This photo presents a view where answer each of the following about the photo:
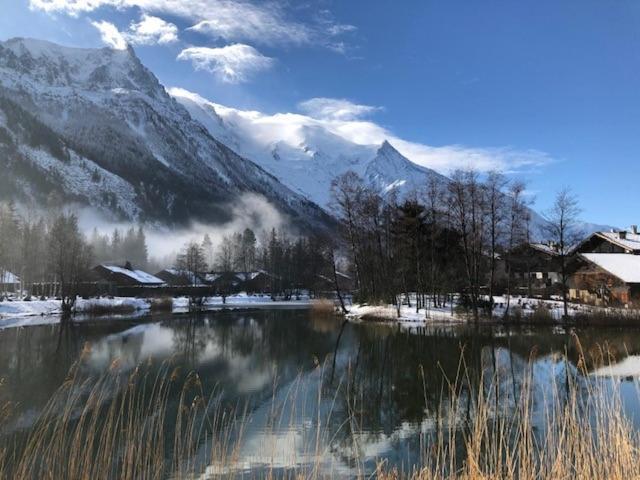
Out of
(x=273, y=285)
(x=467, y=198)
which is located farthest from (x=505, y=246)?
(x=273, y=285)

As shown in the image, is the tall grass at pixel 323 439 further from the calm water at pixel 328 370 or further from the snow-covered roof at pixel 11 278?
the snow-covered roof at pixel 11 278

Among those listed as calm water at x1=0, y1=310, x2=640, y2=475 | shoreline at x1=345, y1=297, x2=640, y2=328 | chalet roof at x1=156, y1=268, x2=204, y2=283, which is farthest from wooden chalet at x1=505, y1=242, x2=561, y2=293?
chalet roof at x1=156, y1=268, x2=204, y2=283

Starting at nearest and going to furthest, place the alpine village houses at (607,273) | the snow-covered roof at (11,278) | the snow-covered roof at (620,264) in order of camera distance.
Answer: the alpine village houses at (607,273), the snow-covered roof at (620,264), the snow-covered roof at (11,278)

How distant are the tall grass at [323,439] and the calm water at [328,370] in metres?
0.29

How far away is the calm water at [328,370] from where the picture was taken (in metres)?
10.1

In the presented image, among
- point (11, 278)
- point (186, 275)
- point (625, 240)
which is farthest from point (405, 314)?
point (186, 275)

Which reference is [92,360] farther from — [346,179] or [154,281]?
[154,281]

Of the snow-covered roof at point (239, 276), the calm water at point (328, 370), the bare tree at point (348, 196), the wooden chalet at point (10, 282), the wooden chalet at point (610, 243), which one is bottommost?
the calm water at point (328, 370)

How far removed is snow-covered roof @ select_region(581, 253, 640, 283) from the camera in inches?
1682

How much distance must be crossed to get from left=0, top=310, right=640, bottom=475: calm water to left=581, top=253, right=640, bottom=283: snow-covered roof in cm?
1390

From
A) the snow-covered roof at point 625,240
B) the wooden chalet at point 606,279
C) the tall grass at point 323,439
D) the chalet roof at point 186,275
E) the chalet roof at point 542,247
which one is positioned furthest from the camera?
the chalet roof at point 186,275

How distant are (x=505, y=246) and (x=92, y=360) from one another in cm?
4194

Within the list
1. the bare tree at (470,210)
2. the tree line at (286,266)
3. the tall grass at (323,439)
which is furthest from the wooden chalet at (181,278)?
the tall grass at (323,439)

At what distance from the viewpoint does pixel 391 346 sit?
2661cm
